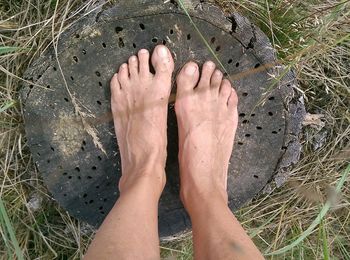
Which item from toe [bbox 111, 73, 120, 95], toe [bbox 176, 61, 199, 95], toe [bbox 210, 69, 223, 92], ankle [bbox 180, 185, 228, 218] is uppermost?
toe [bbox 111, 73, 120, 95]

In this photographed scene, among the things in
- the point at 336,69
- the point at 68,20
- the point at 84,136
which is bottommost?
the point at 336,69

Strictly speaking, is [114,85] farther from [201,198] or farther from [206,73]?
[201,198]

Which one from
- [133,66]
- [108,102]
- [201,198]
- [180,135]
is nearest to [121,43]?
[133,66]

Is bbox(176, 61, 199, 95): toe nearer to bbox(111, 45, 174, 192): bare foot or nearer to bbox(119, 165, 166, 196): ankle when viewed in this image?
bbox(111, 45, 174, 192): bare foot

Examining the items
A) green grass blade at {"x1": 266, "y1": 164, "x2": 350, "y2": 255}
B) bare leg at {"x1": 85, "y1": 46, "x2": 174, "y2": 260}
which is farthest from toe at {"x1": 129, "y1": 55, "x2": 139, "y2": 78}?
green grass blade at {"x1": 266, "y1": 164, "x2": 350, "y2": 255}

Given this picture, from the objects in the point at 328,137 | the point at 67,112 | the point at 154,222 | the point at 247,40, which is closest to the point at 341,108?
the point at 328,137

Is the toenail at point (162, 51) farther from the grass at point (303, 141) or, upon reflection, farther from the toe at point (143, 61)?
the grass at point (303, 141)

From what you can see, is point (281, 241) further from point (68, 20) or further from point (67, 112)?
point (68, 20)
